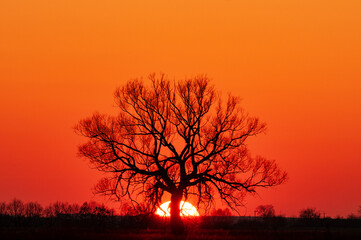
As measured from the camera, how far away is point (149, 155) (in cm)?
4134

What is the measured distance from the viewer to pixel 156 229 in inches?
1812

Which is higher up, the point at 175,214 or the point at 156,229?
the point at 175,214

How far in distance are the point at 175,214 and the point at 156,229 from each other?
4.99 metres

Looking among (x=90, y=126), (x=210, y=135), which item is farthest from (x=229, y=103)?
(x=90, y=126)

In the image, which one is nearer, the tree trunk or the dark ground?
the dark ground

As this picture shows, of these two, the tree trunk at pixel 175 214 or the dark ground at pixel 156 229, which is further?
the tree trunk at pixel 175 214

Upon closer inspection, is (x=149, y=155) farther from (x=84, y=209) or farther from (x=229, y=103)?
(x=84, y=209)

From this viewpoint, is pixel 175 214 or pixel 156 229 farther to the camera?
pixel 156 229

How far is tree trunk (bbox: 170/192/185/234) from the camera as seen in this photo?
135ft

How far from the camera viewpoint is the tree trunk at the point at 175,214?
41188 millimetres

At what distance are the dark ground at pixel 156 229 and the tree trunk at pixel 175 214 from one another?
2.35 ft

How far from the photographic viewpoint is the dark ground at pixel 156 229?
3494 centimetres

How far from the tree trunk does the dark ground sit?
72cm

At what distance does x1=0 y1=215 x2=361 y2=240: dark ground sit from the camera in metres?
34.9
